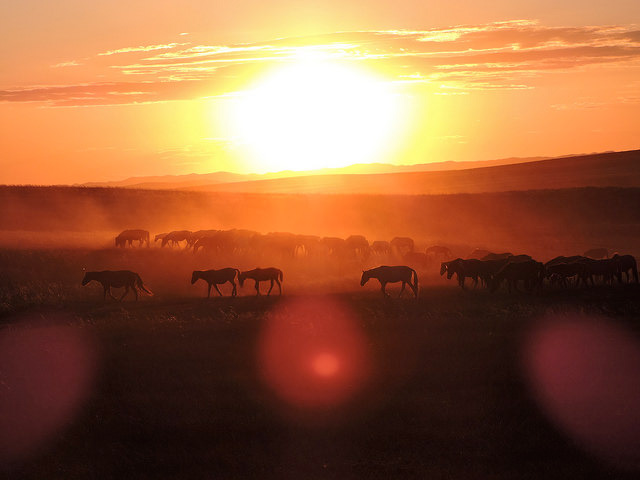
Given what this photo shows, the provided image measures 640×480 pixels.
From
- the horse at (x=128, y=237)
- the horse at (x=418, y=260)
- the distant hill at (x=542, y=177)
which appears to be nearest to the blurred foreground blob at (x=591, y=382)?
the horse at (x=418, y=260)

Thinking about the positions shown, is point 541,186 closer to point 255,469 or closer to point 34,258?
point 34,258

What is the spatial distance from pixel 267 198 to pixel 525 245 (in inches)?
1383

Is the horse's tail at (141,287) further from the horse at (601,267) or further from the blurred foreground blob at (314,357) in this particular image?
the horse at (601,267)

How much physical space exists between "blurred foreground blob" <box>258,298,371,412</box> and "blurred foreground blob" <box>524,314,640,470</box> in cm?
372

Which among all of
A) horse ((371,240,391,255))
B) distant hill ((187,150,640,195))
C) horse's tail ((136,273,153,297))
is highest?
distant hill ((187,150,640,195))

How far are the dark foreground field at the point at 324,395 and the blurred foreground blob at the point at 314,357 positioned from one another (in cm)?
6

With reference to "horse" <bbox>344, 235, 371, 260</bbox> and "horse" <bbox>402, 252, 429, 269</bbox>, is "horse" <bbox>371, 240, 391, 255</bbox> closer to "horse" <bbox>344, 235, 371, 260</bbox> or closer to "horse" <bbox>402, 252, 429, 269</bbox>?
"horse" <bbox>344, 235, 371, 260</bbox>

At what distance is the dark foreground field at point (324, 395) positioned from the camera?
1176cm

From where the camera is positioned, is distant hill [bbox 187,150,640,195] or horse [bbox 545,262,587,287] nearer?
horse [bbox 545,262,587,287]

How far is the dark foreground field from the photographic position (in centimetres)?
1176

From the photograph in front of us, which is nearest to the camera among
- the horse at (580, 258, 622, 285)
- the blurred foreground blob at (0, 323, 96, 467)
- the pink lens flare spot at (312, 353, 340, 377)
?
the blurred foreground blob at (0, 323, 96, 467)

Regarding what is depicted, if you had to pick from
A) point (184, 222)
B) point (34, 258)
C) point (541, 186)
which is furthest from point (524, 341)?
point (541, 186)

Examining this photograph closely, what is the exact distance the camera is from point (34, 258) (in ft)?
114

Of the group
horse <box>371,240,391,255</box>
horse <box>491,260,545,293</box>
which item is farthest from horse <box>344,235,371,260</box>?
horse <box>491,260,545,293</box>
